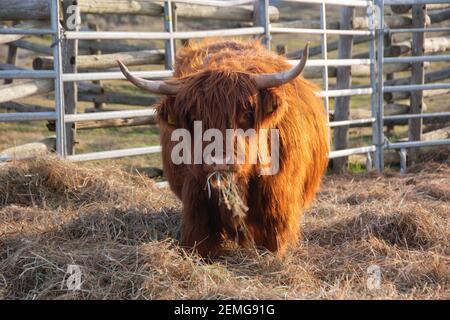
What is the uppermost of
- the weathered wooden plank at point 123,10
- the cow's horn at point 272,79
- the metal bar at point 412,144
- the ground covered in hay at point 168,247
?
the weathered wooden plank at point 123,10

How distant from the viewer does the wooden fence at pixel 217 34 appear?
654cm

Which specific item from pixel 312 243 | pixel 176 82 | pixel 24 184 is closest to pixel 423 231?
pixel 312 243

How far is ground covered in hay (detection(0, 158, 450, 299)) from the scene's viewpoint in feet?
12.6

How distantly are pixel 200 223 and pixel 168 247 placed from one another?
0.26 m

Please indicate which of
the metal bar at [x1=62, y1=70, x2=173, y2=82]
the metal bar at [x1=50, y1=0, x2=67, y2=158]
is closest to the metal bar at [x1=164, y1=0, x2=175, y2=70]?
the metal bar at [x1=62, y1=70, x2=173, y2=82]

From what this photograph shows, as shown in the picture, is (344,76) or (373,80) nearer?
(373,80)

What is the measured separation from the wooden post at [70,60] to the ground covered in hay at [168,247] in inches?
34.7

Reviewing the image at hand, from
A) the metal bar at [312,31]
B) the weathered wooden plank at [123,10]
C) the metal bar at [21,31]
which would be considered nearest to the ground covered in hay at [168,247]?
the metal bar at [21,31]

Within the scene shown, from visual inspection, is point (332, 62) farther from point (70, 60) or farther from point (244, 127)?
point (244, 127)

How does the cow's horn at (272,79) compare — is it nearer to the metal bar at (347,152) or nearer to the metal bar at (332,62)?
the metal bar at (332,62)

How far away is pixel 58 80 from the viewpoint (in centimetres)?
627

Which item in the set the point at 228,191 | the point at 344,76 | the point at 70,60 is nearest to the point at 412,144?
the point at 344,76

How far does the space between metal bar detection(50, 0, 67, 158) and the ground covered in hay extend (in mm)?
439
